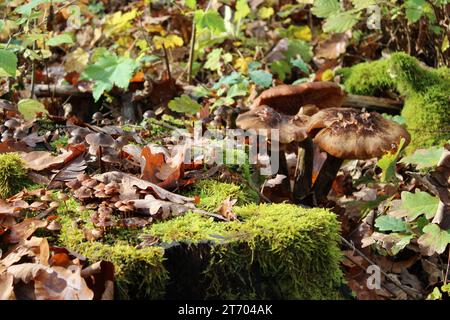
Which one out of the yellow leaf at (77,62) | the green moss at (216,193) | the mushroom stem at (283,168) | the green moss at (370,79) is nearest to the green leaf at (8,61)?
the green moss at (216,193)

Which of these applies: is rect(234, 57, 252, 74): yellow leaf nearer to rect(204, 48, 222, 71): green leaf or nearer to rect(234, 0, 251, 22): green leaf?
rect(204, 48, 222, 71): green leaf

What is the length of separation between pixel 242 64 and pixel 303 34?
4.42 ft

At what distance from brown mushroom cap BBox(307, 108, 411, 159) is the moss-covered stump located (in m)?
1.19

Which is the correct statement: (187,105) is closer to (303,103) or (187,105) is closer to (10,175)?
(303,103)

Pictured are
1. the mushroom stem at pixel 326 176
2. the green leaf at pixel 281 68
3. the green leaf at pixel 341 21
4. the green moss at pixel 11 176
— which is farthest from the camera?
the green leaf at pixel 281 68

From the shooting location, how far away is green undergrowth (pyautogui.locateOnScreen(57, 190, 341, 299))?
8.47ft

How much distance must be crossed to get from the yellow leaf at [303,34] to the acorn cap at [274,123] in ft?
10.1

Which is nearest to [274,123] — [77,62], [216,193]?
[216,193]

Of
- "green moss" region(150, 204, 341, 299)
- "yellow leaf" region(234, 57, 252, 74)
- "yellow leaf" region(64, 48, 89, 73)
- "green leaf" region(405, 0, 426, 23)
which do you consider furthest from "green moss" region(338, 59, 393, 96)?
"green moss" region(150, 204, 341, 299)

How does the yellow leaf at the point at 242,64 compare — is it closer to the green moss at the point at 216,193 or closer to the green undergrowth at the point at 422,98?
the green undergrowth at the point at 422,98

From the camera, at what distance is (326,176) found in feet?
14.8

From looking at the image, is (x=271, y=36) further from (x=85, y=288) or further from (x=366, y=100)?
(x=85, y=288)

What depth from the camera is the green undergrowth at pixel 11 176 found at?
3.37m

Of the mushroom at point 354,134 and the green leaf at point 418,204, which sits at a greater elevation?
the mushroom at point 354,134
